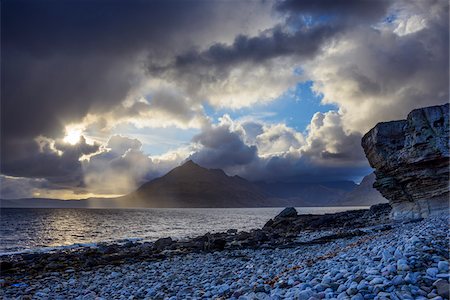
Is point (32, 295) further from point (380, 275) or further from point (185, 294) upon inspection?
point (380, 275)

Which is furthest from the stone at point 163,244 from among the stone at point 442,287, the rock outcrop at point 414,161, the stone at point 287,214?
the stone at point 287,214

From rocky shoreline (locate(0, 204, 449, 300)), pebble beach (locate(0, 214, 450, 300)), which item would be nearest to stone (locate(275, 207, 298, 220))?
rocky shoreline (locate(0, 204, 449, 300))

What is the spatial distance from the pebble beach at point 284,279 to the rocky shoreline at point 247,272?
20 mm

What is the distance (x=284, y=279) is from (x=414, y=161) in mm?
31546

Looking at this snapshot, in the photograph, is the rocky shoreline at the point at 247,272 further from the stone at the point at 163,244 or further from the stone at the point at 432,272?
the stone at the point at 163,244

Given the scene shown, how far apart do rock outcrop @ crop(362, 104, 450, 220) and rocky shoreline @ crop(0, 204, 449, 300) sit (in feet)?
41.8

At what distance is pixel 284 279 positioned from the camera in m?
10.2

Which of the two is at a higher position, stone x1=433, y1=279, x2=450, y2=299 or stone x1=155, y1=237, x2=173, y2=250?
stone x1=433, y1=279, x2=450, y2=299

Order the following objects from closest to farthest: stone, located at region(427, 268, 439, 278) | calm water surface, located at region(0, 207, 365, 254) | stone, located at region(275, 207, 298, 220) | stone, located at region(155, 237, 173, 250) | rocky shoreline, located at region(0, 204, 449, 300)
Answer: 1. stone, located at region(427, 268, 439, 278)
2. rocky shoreline, located at region(0, 204, 449, 300)
3. stone, located at region(155, 237, 173, 250)
4. calm water surface, located at region(0, 207, 365, 254)
5. stone, located at region(275, 207, 298, 220)

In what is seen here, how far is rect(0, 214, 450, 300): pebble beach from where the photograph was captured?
6.84 metres

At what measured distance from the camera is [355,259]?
11.2 metres

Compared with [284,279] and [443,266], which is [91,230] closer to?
[284,279]

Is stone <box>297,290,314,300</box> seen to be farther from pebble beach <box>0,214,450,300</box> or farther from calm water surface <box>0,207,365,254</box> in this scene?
calm water surface <box>0,207,365,254</box>

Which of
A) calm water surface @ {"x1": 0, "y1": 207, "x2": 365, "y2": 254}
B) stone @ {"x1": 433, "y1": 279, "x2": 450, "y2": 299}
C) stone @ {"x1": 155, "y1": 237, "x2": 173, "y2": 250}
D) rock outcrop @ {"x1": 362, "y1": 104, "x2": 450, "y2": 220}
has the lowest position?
calm water surface @ {"x1": 0, "y1": 207, "x2": 365, "y2": 254}
